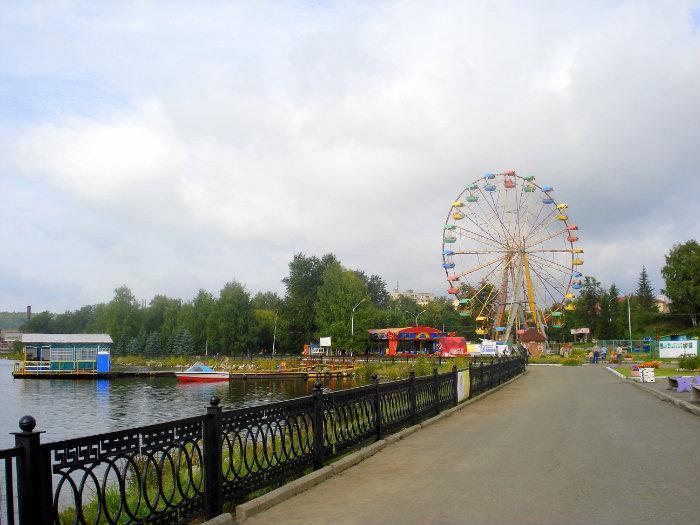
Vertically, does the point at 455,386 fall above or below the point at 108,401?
above

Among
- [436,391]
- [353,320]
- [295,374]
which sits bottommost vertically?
[295,374]

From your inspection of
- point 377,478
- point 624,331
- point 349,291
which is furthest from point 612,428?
point 624,331

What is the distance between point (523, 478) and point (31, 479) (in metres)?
6.49

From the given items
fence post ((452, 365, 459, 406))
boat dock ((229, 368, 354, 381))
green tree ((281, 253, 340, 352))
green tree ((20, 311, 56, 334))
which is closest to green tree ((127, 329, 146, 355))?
green tree ((281, 253, 340, 352))

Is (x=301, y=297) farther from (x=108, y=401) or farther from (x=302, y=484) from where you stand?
(x=302, y=484)

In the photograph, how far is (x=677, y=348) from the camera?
2308 inches

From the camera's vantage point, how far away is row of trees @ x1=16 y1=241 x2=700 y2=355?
92.6 meters

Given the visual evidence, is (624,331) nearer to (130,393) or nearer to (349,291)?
(349,291)

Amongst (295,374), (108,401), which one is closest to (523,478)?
(108,401)

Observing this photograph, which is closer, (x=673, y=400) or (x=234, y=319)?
(x=673, y=400)

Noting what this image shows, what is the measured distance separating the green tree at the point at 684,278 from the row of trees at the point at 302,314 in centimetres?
14

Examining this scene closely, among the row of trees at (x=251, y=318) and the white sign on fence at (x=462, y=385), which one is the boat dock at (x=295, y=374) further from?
the white sign on fence at (x=462, y=385)

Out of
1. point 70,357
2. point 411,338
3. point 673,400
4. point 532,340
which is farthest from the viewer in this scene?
point 411,338

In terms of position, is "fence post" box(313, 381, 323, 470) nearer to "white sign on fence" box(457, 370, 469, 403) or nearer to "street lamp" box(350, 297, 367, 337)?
"white sign on fence" box(457, 370, 469, 403)
